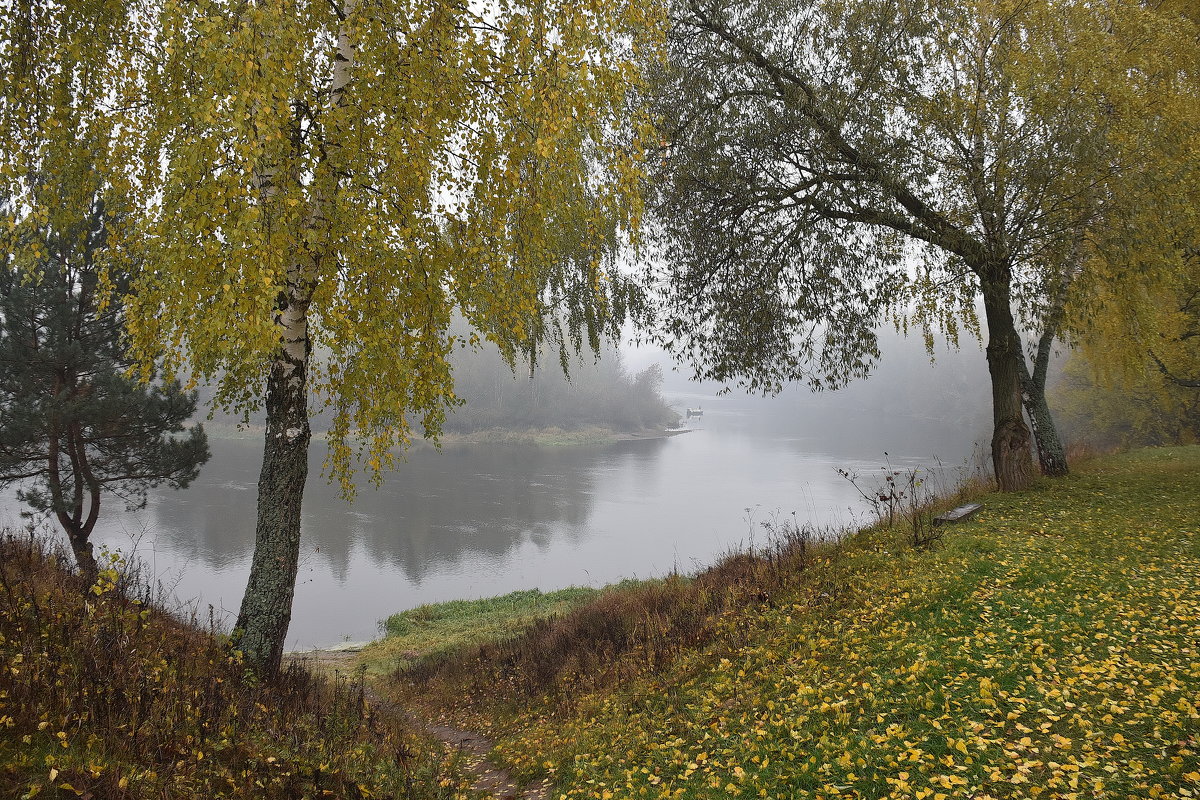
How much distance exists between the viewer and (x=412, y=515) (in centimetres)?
2662

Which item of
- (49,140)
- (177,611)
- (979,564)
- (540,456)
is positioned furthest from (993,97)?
(540,456)

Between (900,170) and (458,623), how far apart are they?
40.5 feet

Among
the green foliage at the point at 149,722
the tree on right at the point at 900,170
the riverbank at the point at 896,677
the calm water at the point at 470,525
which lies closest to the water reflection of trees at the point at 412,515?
the calm water at the point at 470,525

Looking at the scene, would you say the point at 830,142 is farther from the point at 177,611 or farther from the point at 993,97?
the point at 177,611

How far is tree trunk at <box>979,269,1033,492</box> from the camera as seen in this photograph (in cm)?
1005

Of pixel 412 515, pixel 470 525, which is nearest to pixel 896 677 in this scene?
pixel 470 525

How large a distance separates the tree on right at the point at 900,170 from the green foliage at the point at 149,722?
25.1 ft

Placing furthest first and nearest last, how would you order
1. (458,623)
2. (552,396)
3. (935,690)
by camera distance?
(552,396)
(458,623)
(935,690)

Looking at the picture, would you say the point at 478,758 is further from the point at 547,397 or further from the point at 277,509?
the point at 547,397

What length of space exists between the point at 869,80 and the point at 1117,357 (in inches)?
358

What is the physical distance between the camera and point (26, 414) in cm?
967

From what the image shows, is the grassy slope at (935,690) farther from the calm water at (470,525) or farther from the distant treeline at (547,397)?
the distant treeline at (547,397)

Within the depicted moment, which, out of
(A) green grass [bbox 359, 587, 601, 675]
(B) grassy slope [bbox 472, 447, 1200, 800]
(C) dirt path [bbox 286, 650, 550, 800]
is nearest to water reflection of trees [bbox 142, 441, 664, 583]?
(A) green grass [bbox 359, 587, 601, 675]

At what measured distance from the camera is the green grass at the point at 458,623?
11242 mm
